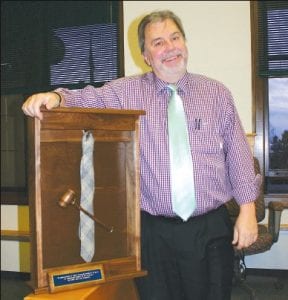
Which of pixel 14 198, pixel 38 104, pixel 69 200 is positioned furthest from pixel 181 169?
pixel 14 198

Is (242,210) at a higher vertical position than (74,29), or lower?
lower

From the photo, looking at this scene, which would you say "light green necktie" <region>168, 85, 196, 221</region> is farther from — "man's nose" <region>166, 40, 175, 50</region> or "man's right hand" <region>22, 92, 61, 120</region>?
"man's right hand" <region>22, 92, 61, 120</region>

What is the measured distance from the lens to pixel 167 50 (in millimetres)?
1501

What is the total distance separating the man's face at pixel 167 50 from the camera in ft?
4.91

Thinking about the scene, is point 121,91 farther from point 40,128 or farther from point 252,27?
point 252,27

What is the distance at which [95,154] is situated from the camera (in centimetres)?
128

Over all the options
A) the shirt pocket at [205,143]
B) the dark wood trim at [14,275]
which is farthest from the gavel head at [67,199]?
the dark wood trim at [14,275]

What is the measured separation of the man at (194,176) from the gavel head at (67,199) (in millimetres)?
329

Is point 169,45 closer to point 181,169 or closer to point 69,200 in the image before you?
point 181,169

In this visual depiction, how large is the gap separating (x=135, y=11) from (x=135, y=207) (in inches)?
106

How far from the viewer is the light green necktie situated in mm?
1404

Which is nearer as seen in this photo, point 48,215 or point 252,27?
point 48,215

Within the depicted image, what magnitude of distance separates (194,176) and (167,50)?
48 centimetres

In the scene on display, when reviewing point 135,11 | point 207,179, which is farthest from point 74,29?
point 207,179
